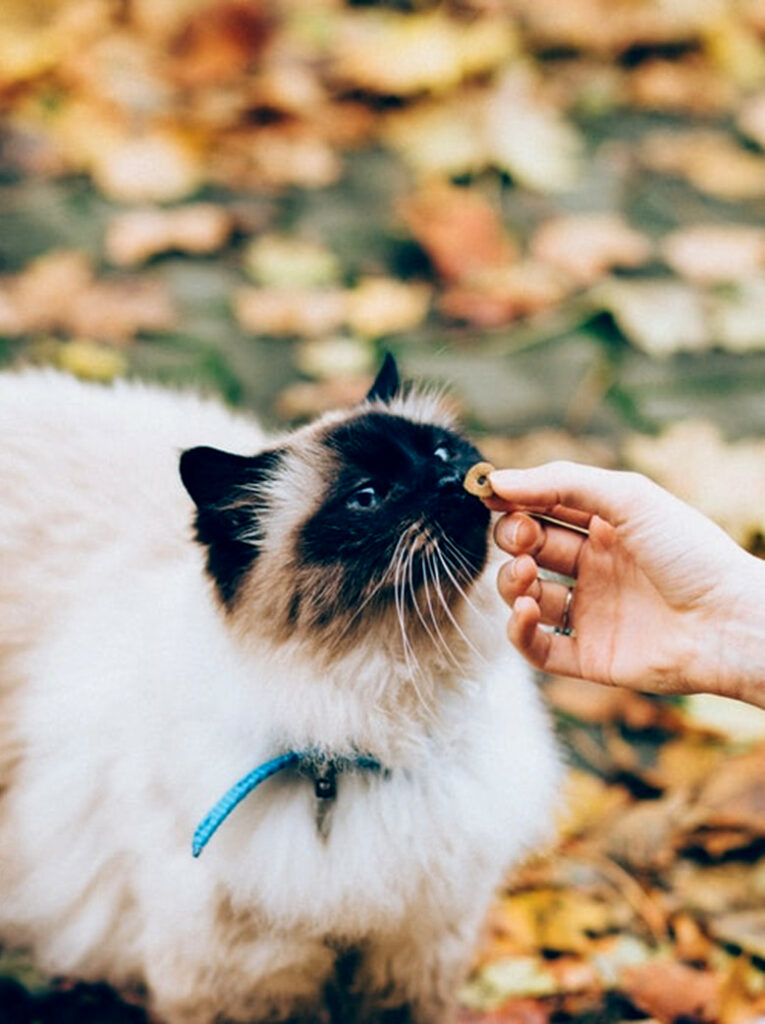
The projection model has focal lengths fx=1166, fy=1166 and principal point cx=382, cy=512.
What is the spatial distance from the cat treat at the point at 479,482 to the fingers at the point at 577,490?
0.5 inches

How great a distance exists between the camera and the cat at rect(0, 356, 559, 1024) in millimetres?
1558

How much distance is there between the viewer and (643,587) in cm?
168

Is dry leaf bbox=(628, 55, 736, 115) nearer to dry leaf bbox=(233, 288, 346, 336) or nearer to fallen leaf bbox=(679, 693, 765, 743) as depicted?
dry leaf bbox=(233, 288, 346, 336)

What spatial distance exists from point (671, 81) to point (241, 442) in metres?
2.79

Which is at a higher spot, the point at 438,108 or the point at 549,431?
the point at 438,108

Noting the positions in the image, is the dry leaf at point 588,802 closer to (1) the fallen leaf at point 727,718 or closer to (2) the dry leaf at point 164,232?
(1) the fallen leaf at point 727,718

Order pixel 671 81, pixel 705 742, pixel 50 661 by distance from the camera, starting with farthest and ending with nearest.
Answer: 1. pixel 671 81
2. pixel 705 742
3. pixel 50 661

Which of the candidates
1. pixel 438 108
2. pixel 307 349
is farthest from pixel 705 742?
pixel 438 108

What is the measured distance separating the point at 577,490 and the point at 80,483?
89 centimetres

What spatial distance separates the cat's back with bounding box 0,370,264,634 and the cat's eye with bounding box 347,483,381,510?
471 mm

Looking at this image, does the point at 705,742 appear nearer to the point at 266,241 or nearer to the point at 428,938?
the point at 428,938

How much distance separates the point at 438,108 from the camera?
3.99m

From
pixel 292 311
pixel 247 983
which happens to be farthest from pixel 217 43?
pixel 247 983

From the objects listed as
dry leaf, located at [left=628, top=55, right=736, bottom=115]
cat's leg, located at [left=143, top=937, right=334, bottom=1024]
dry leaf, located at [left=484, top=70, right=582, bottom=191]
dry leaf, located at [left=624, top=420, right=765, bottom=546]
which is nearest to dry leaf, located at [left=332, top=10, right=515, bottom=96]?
dry leaf, located at [left=484, top=70, right=582, bottom=191]
